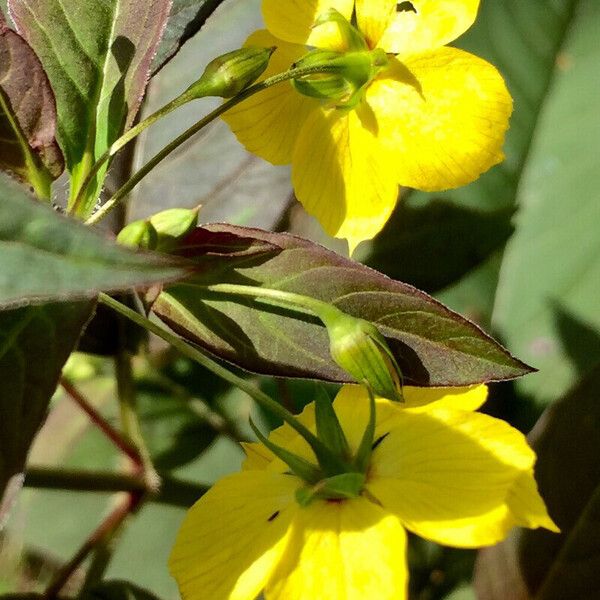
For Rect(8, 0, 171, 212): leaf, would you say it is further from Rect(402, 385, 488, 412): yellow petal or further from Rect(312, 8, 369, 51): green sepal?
Rect(402, 385, 488, 412): yellow petal

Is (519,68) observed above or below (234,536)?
above

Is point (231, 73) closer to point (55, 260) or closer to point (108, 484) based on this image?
point (55, 260)

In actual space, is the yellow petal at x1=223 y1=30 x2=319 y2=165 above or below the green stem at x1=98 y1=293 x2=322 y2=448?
above

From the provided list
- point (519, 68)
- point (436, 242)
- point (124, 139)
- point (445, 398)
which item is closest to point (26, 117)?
point (124, 139)

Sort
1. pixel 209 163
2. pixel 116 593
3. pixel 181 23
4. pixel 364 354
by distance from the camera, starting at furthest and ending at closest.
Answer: pixel 209 163 → pixel 116 593 → pixel 181 23 → pixel 364 354

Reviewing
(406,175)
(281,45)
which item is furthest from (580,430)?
(281,45)

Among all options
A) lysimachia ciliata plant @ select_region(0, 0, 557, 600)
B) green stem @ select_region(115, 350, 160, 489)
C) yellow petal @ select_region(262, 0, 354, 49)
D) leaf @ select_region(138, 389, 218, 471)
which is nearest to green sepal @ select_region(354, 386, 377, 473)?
lysimachia ciliata plant @ select_region(0, 0, 557, 600)
